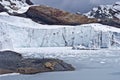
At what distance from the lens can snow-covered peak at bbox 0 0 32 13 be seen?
4600 cm

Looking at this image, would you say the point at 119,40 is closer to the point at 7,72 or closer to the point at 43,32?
the point at 43,32

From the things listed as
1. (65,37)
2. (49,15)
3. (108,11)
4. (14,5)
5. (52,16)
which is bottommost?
(65,37)

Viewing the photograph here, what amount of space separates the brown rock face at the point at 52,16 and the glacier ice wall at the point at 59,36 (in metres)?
5.42

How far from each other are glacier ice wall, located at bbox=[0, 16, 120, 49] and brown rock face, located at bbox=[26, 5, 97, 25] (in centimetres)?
542

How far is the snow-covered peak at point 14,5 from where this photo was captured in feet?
151

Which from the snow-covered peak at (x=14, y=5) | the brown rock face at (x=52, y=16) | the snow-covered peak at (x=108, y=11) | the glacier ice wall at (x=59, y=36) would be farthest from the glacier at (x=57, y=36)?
the snow-covered peak at (x=108, y=11)

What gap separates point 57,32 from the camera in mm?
35719

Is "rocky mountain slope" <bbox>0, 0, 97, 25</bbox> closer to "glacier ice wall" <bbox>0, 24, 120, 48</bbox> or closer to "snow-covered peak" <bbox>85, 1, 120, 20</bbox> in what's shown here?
"glacier ice wall" <bbox>0, 24, 120, 48</bbox>

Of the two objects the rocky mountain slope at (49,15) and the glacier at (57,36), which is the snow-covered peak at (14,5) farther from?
the glacier at (57,36)

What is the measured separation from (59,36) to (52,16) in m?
8.64

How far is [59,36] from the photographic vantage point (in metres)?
35.4

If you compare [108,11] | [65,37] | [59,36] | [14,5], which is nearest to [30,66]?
[59,36]

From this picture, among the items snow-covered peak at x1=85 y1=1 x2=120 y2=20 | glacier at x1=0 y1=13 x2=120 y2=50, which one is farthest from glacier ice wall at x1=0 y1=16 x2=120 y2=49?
snow-covered peak at x1=85 y1=1 x2=120 y2=20

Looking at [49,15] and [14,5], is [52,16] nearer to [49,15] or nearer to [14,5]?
[49,15]
